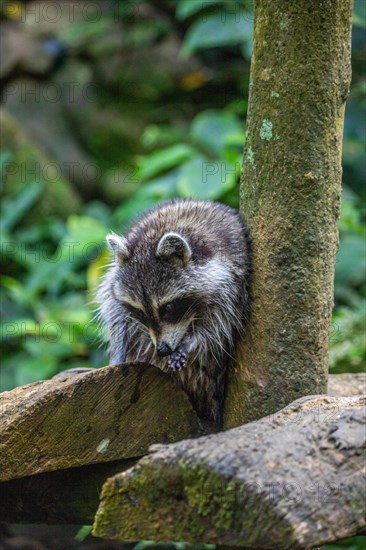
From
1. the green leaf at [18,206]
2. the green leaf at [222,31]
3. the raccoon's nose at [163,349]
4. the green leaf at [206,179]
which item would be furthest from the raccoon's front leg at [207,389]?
the green leaf at [18,206]

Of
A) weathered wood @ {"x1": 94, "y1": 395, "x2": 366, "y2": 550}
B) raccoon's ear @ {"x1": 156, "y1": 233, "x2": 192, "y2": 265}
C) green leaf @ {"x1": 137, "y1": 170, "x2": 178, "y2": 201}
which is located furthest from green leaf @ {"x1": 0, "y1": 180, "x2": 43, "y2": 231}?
weathered wood @ {"x1": 94, "y1": 395, "x2": 366, "y2": 550}

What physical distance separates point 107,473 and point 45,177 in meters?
7.68

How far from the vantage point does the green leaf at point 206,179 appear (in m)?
7.16

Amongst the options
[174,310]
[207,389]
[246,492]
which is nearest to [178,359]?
[207,389]

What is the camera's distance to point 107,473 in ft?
12.4

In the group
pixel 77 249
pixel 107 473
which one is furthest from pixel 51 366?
pixel 107 473

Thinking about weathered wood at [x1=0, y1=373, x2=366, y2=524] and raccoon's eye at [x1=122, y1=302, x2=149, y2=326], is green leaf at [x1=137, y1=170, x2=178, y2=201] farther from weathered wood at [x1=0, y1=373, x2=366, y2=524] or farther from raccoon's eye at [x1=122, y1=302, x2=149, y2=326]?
Answer: weathered wood at [x1=0, y1=373, x2=366, y2=524]

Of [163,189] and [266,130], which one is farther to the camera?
[163,189]

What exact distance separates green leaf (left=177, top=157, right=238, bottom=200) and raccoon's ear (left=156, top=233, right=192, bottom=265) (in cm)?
277

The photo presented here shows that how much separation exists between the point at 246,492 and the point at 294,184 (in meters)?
1.57

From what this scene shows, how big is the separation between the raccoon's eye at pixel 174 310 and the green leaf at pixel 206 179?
2.80 metres

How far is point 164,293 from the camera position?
13.9ft

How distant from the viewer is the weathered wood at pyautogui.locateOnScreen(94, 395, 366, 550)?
7.75ft

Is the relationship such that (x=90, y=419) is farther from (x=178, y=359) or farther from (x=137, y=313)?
(x=137, y=313)
